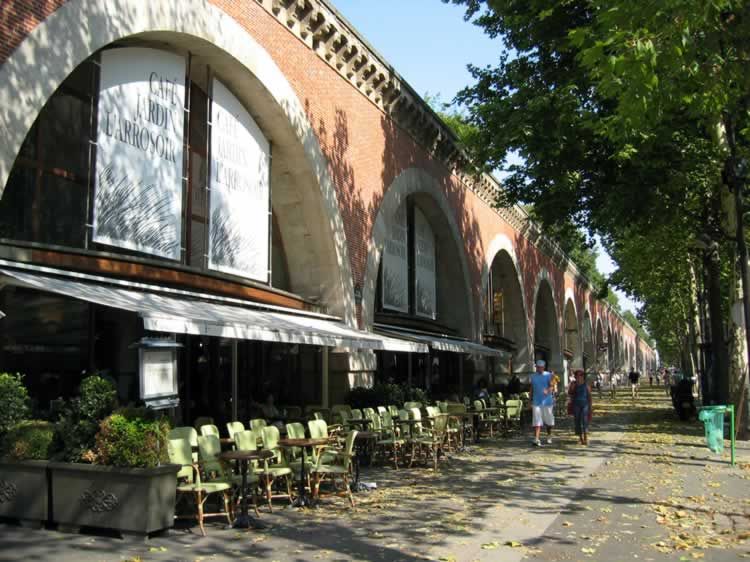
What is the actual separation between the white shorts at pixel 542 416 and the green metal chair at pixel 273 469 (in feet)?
24.1

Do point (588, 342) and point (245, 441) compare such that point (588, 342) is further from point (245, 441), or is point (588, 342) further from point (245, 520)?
point (245, 520)

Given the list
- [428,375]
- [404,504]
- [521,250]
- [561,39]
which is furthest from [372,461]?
[521,250]

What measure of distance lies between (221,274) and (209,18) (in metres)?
4.36

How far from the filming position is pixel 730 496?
9.03m

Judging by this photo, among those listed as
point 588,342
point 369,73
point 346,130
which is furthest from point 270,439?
point 588,342

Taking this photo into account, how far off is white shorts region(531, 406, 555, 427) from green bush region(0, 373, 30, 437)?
10.3 meters

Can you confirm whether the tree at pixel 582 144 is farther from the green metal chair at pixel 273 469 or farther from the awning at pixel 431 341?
the green metal chair at pixel 273 469

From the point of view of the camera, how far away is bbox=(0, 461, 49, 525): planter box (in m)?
7.17

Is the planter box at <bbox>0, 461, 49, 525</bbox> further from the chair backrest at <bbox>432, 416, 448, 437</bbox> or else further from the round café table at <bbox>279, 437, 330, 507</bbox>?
the chair backrest at <bbox>432, 416, 448, 437</bbox>

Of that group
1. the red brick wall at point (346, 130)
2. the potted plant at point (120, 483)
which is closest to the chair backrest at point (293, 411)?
the red brick wall at point (346, 130)

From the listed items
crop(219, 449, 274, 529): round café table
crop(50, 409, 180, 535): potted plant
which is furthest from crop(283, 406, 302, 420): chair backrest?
crop(50, 409, 180, 535): potted plant

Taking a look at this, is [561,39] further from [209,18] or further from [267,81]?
[209,18]

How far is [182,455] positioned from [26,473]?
4.97 feet

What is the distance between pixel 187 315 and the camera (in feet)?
29.1
